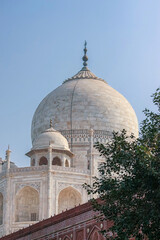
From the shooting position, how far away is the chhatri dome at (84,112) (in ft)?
110

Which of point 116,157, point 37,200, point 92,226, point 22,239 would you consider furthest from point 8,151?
point 116,157

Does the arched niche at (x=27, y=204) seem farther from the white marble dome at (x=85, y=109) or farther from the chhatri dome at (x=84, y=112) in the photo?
the white marble dome at (x=85, y=109)

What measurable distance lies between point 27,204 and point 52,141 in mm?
3577

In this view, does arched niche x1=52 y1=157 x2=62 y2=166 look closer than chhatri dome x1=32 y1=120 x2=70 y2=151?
No

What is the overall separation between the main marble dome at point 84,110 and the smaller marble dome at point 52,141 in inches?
101

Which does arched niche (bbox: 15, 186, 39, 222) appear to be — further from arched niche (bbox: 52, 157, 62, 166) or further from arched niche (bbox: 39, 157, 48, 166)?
arched niche (bbox: 52, 157, 62, 166)

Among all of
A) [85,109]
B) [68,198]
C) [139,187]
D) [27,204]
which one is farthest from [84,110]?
[139,187]

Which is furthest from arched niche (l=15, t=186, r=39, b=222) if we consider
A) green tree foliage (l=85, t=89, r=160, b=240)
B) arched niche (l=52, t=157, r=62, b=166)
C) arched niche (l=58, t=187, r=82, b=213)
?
green tree foliage (l=85, t=89, r=160, b=240)

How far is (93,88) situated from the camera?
35.4 m

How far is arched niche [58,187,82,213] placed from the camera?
28.6 metres

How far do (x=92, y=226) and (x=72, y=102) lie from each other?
19919mm

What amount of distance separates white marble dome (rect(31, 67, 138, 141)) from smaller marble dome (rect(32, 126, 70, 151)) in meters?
2.76

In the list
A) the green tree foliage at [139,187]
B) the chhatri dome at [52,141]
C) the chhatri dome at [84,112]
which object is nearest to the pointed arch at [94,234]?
the green tree foliage at [139,187]

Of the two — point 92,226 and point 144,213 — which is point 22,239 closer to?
point 92,226
